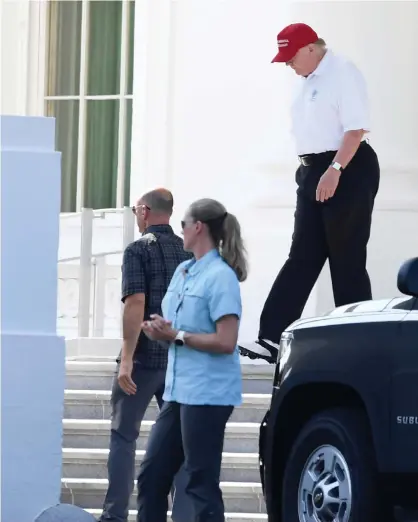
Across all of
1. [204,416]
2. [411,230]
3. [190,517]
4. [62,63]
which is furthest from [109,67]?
[204,416]

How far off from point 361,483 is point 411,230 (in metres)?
5.56

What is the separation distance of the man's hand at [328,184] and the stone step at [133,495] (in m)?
1.61

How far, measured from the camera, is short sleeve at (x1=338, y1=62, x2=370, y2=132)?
353 inches

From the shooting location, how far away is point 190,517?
8.66 meters

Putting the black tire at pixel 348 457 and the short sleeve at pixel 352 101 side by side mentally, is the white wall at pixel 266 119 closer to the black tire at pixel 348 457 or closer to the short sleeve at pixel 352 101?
the short sleeve at pixel 352 101

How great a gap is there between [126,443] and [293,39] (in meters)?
2.22

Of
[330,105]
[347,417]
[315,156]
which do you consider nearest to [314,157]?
[315,156]

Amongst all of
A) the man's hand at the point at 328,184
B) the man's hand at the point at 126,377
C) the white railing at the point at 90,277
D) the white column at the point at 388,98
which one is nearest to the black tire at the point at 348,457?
the man's hand at the point at 126,377

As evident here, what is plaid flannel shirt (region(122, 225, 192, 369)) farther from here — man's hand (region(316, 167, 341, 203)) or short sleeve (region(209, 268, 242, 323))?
short sleeve (region(209, 268, 242, 323))

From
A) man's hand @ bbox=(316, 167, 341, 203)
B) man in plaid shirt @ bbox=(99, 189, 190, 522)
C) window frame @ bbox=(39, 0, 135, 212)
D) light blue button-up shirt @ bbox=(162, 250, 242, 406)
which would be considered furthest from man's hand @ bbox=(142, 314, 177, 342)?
window frame @ bbox=(39, 0, 135, 212)

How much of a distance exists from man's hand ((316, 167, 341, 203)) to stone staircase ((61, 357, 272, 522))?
157cm

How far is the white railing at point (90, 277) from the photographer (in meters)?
12.2

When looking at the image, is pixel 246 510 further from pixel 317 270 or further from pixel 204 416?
pixel 204 416

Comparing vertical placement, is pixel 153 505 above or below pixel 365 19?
below
